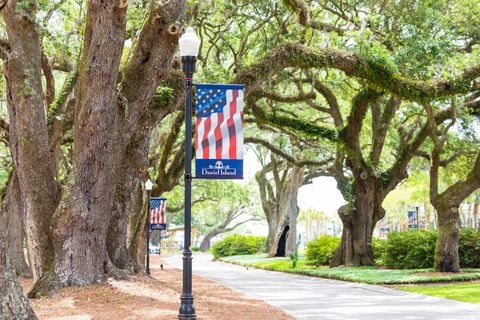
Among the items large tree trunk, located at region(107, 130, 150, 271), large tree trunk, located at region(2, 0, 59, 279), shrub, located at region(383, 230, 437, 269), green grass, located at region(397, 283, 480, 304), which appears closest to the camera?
large tree trunk, located at region(2, 0, 59, 279)

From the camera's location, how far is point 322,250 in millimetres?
32469

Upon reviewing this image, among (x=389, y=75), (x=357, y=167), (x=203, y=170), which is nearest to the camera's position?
(x=203, y=170)

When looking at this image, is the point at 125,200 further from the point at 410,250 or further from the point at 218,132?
the point at 410,250

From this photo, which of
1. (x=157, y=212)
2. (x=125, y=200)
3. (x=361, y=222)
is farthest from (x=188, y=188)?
(x=361, y=222)

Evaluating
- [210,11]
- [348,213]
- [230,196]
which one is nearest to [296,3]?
[210,11]

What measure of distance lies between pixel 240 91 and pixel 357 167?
1784cm

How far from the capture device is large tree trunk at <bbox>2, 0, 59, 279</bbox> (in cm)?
1362

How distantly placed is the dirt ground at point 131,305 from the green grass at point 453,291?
4549 mm

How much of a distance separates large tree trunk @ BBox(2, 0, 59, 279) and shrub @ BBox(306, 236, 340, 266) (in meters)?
19.6

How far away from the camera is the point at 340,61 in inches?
729

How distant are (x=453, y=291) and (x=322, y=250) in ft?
47.8

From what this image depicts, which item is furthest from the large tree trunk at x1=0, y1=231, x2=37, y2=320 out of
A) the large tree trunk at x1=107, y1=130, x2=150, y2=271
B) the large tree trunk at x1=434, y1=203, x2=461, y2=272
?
the large tree trunk at x1=434, y1=203, x2=461, y2=272

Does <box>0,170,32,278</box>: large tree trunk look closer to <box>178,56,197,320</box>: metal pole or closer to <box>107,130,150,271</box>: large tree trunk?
<box>107,130,150,271</box>: large tree trunk

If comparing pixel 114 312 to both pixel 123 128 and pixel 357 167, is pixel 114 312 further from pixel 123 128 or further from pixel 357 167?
pixel 357 167
